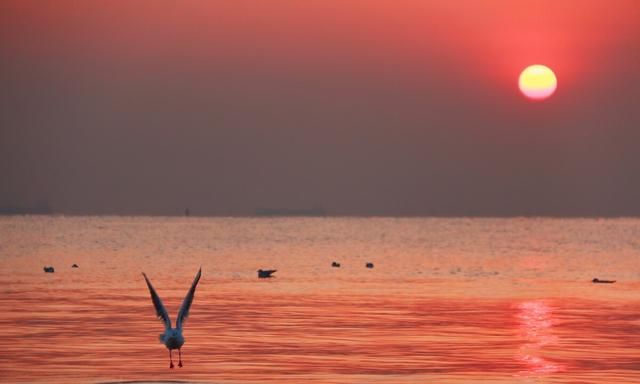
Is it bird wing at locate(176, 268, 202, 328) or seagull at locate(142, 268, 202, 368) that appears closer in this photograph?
seagull at locate(142, 268, 202, 368)

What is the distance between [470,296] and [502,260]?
4656 centimetres

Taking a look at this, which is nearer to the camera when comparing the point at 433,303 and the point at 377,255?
the point at 433,303

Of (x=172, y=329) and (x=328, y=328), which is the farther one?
(x=328, y=328)

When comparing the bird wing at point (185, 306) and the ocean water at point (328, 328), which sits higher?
the bird wing at point (185, 306)

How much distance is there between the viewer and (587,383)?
88.7 feet

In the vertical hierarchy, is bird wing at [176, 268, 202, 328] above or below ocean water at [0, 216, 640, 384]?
above

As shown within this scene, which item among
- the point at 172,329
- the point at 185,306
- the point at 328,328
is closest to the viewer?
the point at 172,329

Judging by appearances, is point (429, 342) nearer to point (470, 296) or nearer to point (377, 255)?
point (470, 296)

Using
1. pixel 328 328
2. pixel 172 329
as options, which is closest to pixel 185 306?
pixel 172 329

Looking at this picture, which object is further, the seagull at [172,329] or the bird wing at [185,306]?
the bird wing at [185,306]

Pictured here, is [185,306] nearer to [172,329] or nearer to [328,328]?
[172,329]

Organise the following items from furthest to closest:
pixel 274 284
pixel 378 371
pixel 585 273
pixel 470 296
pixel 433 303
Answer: pixel 585 273 < pixel 274 284 < pixel 470 296 < pixel 433 303 < pixel 378 371

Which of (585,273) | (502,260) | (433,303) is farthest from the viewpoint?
(502,260)

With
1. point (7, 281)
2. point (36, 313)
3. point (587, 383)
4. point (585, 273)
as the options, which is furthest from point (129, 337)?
point (585, 273)
